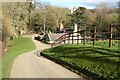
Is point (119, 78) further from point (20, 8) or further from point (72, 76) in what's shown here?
point (20, 8)

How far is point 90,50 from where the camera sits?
627 inches

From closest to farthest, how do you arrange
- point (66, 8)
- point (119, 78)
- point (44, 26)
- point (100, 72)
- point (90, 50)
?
point (119, 78) < point (100, 72) < point (90, 50) < point (44, 26) < point (66, 8)

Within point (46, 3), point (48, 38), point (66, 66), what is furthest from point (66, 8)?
point (66, 66)

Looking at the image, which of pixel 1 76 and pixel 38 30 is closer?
pixel 1 76

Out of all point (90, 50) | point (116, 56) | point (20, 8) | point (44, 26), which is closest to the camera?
point (116, 56)

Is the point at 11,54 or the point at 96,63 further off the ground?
the point at 96,63

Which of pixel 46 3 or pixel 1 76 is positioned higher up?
pixel 46 3

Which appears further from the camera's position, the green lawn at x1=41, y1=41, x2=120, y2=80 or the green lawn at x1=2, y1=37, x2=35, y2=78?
the green lawn at x1=2, y1=37, x2=35, y2=78

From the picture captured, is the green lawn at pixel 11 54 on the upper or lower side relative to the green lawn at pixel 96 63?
lower

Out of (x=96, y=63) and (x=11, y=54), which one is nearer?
(x=96, y=63)

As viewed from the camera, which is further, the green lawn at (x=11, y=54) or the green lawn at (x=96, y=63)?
the green lawn at (x=11, y=54)

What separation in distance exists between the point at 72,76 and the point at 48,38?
48.9 metres

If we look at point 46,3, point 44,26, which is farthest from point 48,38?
point 46,3

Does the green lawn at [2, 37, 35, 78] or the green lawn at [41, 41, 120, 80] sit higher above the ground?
the green lawn at [41, 41, 120, 80]
